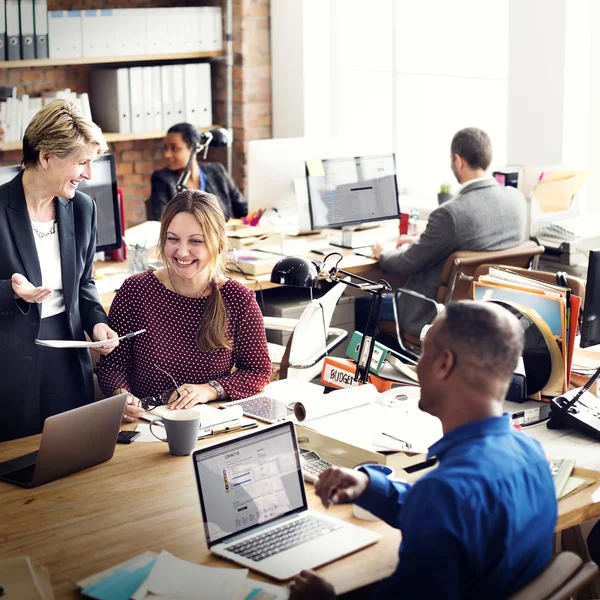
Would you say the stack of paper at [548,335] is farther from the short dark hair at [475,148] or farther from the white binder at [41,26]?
the white binder at [41,26]

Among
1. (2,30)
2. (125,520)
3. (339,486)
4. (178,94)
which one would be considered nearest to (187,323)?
(125,520)

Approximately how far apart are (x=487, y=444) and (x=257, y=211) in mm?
3552

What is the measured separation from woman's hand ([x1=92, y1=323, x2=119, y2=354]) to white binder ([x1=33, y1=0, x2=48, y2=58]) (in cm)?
337

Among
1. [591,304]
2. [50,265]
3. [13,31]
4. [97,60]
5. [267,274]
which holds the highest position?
[13,31]

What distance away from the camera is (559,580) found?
1.81 metres

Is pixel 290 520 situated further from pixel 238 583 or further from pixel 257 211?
pixel 257 211

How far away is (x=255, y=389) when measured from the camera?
9.89ft

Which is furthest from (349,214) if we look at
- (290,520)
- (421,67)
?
(290,520)

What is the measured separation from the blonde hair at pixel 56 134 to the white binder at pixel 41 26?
3.05 m

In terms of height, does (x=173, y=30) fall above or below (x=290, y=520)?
above

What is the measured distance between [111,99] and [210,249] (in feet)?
11.5

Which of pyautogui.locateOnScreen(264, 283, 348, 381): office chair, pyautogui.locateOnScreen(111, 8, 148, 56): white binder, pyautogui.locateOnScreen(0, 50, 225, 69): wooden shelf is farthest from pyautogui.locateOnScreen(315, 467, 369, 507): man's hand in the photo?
pyautogui.locateOnScreen(111, 8, 148, 56): white binder

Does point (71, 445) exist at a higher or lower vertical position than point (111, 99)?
lower

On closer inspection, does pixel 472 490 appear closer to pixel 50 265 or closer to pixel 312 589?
pixel 312 589
